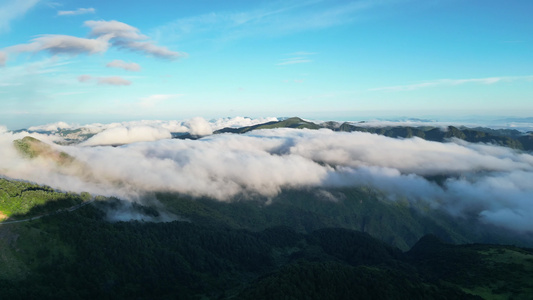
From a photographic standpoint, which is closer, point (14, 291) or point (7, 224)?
point (14, 291)

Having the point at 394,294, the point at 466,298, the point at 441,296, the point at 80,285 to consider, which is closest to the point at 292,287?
the point at 394,294

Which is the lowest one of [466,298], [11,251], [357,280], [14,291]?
[466,298]

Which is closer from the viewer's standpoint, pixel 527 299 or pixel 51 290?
pixel 51 290

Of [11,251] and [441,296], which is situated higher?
[11,251]

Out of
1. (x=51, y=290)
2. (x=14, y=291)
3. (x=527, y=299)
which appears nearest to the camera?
(x=14, y=291)

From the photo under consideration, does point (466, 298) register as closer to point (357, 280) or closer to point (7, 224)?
point (357, 280)

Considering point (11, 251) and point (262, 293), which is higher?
point (11, 251)

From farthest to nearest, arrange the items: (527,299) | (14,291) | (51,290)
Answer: (527,299)
(51,290)
(14,291)

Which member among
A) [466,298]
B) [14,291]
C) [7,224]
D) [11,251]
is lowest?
[466,298]

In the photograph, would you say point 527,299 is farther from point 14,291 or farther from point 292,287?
point 14,291

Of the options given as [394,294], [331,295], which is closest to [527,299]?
[394,294]
